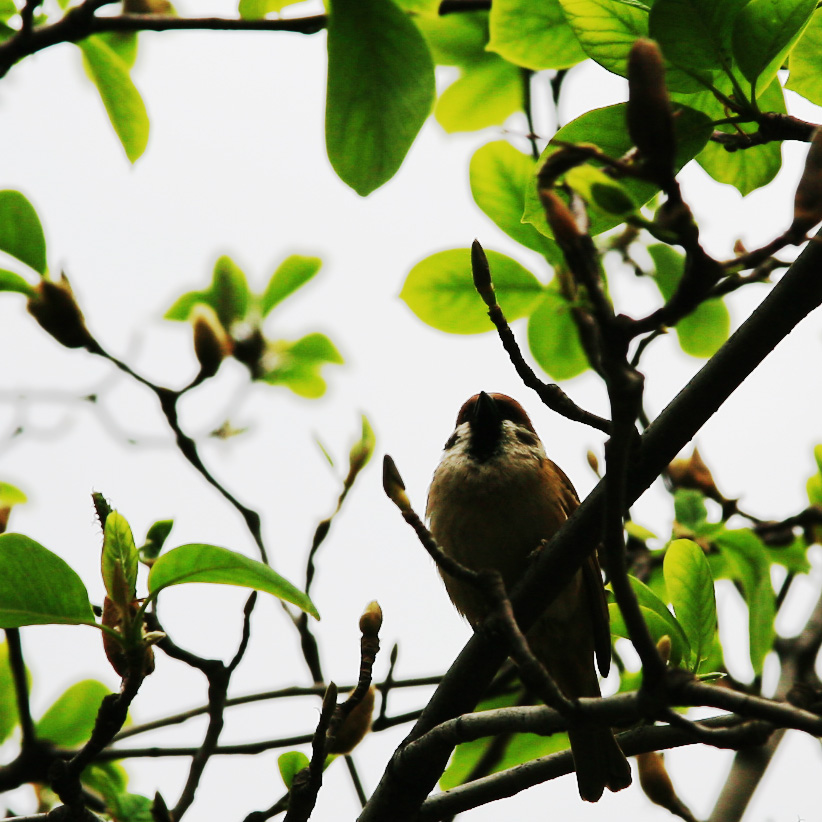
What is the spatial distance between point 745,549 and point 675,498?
57cm

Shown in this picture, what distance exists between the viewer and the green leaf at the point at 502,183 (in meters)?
2.25

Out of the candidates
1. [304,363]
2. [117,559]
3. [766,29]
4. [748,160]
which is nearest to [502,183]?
[748,160]

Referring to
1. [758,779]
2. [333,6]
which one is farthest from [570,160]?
[758,779]

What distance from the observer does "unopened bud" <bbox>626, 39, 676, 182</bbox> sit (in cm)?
84

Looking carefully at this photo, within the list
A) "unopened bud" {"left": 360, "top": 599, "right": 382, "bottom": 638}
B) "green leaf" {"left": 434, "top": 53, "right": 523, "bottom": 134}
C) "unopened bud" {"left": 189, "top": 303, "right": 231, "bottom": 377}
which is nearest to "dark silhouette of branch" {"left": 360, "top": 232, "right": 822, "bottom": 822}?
"unopened bud" {"left": 360, "top": 599, "right": 382, "bottom": 638}

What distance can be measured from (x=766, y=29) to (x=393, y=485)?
0.88 metres

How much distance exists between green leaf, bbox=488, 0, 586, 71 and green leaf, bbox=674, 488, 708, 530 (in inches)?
60.5

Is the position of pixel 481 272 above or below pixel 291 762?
above

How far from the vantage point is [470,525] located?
2.96 meters

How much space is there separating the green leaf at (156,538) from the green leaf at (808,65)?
163 centimetres

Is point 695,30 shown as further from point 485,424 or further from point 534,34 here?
point 485,424

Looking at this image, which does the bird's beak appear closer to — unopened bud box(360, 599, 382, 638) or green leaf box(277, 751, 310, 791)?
green leaf box(277, 751, 310, 791)

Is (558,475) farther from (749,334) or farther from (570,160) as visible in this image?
(570,160)

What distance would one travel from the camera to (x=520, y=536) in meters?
2.90
